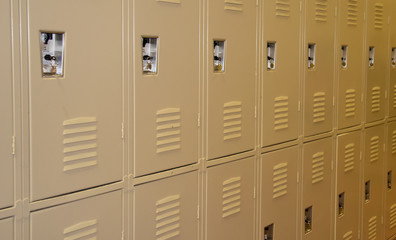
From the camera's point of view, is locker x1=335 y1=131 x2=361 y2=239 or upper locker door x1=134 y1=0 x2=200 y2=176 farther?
locker x1=335 y1=131 x2=361 y2=239

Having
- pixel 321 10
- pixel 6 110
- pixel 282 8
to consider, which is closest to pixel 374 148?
pixel 321 10

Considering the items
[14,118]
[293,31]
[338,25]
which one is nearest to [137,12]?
[14,118]

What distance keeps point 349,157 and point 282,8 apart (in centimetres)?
152

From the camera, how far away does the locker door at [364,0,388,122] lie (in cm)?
424

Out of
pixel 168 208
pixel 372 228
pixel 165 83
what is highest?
pixel 165 83

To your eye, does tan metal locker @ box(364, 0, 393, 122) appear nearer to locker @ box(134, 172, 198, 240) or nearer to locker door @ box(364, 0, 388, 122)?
locker door @ box(364, 0, 388, 122)

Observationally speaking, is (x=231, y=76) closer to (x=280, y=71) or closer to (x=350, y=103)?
(x=280, y=71)

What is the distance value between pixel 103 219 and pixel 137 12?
0.94m

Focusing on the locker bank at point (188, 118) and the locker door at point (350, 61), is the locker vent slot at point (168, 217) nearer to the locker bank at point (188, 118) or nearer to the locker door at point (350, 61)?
the locker bank at point (188, 118)

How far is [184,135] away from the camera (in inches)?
101

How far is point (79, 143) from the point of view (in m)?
2.06

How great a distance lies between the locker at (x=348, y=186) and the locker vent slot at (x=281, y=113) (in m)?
0.81

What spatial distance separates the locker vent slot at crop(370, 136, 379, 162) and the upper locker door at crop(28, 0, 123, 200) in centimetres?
286

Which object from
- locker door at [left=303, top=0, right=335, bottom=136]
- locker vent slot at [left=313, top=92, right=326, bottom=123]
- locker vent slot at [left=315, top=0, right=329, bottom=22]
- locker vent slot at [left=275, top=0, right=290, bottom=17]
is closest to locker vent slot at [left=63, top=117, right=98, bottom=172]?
locker vent slot at [left=275, top=0, right=290, bottom=17]
